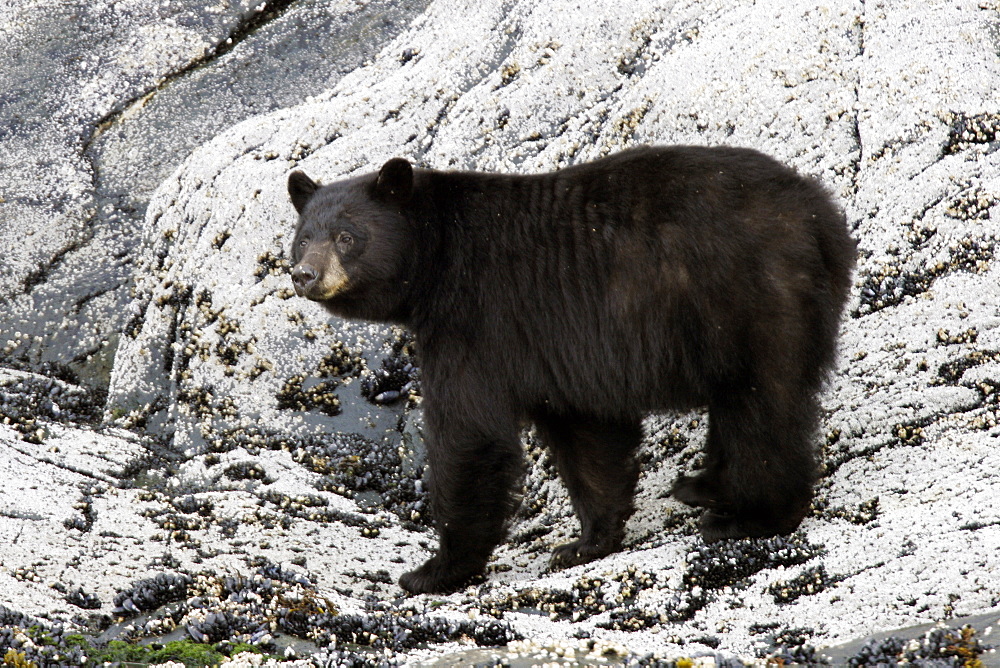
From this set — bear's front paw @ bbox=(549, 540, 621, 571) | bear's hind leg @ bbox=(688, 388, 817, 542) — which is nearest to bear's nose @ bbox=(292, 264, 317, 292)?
bear's front paw @ bbox=(549, 540, 621, 571)

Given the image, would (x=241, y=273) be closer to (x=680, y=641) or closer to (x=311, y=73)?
(x=311, y=73)

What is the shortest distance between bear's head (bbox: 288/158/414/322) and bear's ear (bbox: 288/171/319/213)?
0.94 ft

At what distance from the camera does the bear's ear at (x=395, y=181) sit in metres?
5.56

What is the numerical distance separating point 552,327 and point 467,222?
2.72 feet

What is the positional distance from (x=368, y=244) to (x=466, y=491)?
1599 mm

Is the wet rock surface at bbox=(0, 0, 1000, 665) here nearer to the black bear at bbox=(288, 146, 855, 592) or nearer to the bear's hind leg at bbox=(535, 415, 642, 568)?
the bear's hind leg at bbox=(535, 415, 642, 568)

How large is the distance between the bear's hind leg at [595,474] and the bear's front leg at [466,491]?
0.44 m

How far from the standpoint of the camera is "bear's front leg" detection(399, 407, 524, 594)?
5402 mm

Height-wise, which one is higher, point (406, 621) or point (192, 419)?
point (192, 419)

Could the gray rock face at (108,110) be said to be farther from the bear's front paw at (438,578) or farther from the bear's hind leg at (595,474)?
the bear's hind leg at (595,474)

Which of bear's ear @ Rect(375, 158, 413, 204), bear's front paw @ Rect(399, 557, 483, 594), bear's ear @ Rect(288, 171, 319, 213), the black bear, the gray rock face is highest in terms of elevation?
the gray rock face

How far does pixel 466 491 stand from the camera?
214 inches

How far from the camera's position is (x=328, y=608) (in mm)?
4430

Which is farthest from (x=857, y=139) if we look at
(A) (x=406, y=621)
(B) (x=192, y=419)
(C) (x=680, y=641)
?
(B) (x=192, y=419)
